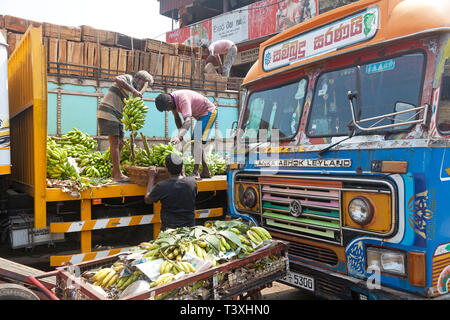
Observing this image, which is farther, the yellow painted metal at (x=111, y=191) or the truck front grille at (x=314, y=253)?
the yellow painted metal at (x=111, y=191)

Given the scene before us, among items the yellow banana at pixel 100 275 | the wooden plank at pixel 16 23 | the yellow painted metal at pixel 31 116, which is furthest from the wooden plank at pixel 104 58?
the yellow banana at pixel 100 275

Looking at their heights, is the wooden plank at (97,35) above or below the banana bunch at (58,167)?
above

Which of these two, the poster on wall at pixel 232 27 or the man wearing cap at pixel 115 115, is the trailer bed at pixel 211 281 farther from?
the poster on wall at pixel 232 27

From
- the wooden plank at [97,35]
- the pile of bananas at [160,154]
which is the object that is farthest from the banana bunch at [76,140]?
the wooden plank at [97,35]

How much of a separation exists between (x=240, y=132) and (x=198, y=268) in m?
2.20

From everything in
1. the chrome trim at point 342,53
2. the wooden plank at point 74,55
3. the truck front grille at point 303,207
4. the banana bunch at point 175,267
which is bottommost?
the banana bunch at point 175,267

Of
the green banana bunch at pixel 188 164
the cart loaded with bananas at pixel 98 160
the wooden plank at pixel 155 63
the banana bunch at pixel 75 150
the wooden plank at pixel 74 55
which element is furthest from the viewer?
the wooden plank at pixel 155 63

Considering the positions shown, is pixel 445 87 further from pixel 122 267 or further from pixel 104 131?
pixel 104 131

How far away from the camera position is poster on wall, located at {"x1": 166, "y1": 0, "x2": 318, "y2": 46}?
15586mm

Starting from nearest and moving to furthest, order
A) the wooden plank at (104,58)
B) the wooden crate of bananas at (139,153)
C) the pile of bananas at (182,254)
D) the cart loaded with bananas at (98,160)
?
the pile of bananas at (182,254), the cart loaded with bananas at (98,160), the wooden crate of bananas at (139,153), the wooden plank at (104,58)

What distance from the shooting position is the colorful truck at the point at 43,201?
155 inches

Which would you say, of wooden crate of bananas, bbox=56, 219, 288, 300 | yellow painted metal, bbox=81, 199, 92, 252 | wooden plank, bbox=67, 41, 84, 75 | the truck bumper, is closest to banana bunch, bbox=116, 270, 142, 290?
wooden crate of bananas, bbox=56, 219, 288, 300
